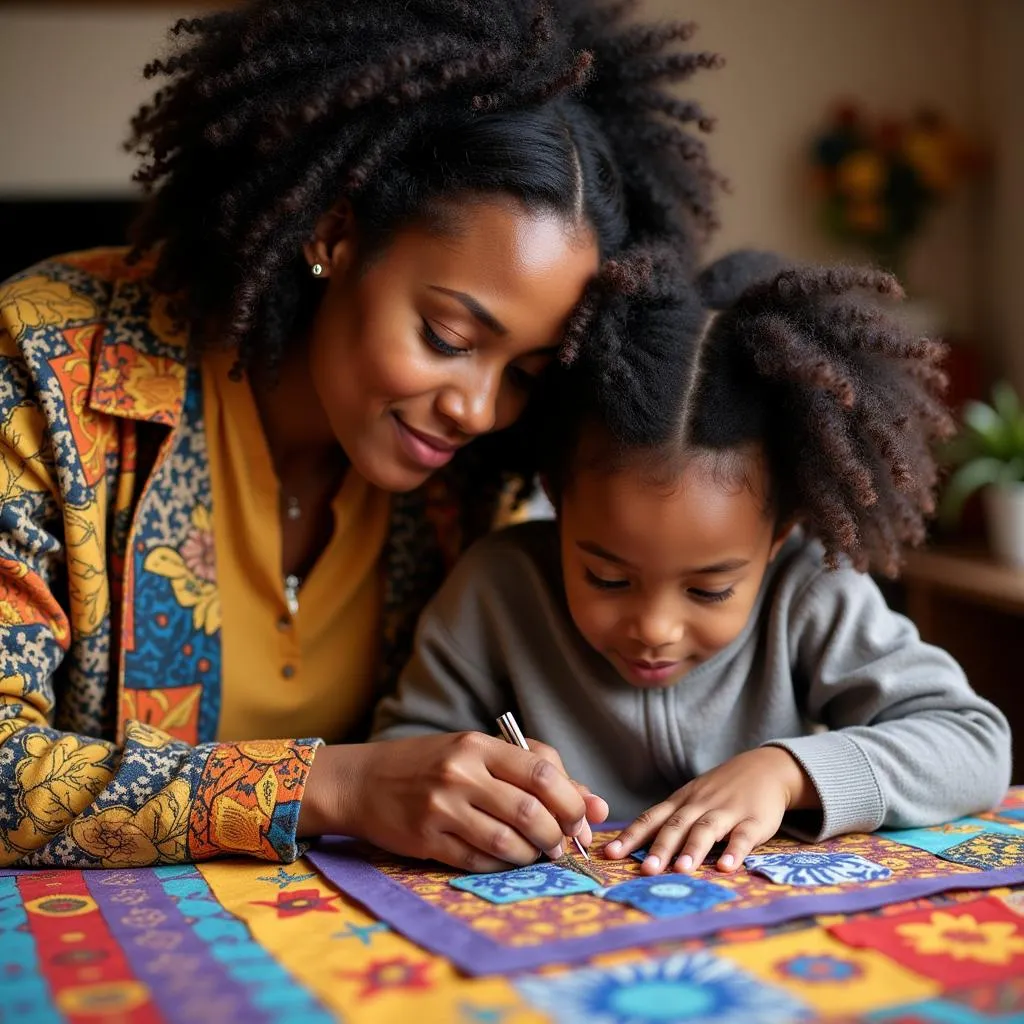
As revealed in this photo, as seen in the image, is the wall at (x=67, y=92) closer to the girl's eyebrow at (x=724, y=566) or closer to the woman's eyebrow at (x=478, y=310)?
the woman's eyebrow at (x=478, y=310)

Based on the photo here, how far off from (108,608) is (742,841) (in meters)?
0.68

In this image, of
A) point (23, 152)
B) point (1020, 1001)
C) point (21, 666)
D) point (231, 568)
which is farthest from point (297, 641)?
point (23, 152)

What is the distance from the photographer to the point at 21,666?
45.2 inches

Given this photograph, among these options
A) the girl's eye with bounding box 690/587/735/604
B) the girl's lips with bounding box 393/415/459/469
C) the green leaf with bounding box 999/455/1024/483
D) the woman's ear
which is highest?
the woman's ear

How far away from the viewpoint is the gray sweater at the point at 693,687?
1183mm

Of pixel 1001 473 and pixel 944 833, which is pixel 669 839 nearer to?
pixel 944 833

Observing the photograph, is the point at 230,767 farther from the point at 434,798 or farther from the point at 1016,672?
the point at 1016,672

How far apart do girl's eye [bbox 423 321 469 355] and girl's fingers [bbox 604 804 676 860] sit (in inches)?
18.2

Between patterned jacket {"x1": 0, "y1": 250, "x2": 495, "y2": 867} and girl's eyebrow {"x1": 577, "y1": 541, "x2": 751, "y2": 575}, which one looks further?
girl's eyebrow {"x1": 577, "y1": 541, "x2": 751, "y2": 575}

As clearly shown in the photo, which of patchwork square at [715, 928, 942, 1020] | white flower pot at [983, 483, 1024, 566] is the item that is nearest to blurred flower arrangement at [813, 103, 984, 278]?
white flower pot at [983, 483, 1024, 566]

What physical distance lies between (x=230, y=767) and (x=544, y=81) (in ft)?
2.29

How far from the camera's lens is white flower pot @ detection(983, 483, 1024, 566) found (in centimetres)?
230

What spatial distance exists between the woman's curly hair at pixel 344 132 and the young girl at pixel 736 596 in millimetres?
164

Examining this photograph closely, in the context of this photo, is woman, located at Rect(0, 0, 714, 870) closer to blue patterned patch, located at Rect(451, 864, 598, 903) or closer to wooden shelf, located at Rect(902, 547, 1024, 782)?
blue patterned patch, located at Rect(451, 864, 598, 903)
